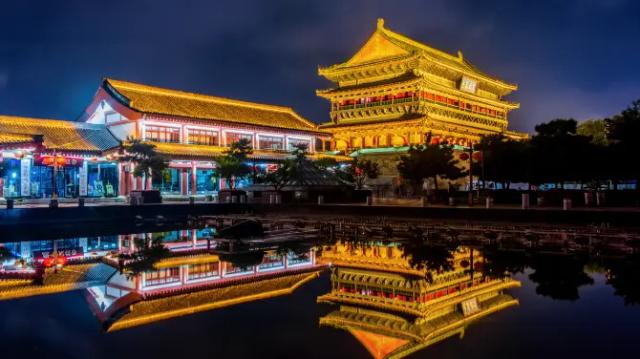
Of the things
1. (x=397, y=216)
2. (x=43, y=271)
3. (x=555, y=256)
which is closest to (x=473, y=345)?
(x=555, y=256)

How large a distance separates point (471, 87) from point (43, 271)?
56622mm

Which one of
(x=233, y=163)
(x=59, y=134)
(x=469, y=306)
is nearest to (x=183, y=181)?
(x=233, y=163)

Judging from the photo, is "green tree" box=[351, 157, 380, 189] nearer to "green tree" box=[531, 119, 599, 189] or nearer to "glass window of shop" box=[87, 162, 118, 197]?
"green tree" box=[531, 119, 599, 189]

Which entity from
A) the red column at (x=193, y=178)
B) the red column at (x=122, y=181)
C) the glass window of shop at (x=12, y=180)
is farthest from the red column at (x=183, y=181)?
the glass window of shop at (x=12, y=180)

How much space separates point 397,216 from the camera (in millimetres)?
30797

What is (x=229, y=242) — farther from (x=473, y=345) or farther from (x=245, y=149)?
(x=245, y=149)

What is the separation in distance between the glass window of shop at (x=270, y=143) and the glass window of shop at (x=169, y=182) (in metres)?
10.0

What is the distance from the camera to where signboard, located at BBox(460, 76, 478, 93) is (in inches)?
2469

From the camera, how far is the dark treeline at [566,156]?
33.2 meters

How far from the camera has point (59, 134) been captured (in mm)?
45500

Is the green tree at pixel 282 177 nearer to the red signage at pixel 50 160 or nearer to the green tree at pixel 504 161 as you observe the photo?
the green tree at pixel 504 161

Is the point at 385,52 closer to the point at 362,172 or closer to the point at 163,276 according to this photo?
the point at 362,172

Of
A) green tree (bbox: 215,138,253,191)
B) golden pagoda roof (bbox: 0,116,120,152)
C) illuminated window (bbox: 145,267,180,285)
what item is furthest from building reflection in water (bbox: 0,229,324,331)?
green tree (bbox: 215,138,253,191)

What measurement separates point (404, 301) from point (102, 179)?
140ft
